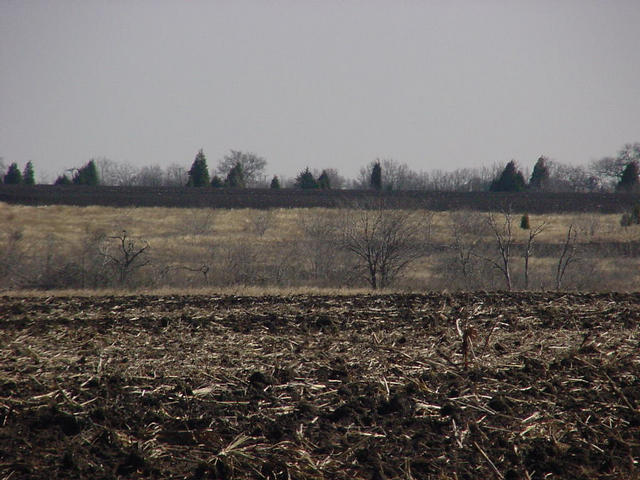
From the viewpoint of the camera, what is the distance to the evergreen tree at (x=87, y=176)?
58.9 meters

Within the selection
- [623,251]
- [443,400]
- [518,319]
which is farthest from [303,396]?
[623,251]

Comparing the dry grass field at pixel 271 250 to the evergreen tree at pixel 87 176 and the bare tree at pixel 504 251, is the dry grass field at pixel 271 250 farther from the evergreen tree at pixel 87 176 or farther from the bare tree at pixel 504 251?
the evergreen tree at pixel 87 176

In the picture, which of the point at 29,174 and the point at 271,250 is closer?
the point at 271,250

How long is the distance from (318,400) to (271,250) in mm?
26068

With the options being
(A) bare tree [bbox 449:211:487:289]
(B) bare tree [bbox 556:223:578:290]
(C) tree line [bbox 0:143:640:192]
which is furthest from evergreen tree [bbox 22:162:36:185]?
(B) bare tree [bbox 556:223:578:290]

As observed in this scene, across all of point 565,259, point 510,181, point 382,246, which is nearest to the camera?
point 382,246

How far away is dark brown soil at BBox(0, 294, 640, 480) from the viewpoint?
17.4ft

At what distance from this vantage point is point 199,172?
55438 mm

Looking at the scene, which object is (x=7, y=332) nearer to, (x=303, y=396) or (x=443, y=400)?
(x=303, y=396)

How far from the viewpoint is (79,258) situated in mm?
26422

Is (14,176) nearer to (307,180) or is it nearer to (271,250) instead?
(307,180)

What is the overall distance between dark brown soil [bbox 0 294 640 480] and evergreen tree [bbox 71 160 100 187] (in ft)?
169

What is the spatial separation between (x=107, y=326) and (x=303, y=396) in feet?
18.9

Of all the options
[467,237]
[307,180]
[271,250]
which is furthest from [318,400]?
[307,180]
